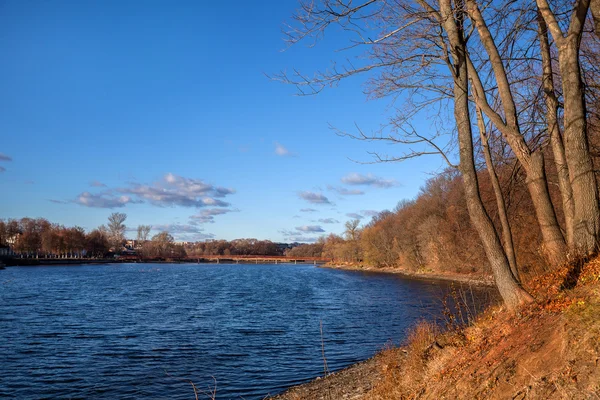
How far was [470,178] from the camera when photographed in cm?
778

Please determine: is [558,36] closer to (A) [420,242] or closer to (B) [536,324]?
(B) [536,324]

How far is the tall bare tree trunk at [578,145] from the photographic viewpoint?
7.13 m

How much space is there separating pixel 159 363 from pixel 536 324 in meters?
14.1

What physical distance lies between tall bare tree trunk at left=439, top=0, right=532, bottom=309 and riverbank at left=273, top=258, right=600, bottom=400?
1.24 feet

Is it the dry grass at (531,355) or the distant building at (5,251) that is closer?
the dry grass at (531,355)

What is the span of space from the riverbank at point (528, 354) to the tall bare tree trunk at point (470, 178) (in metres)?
0.38

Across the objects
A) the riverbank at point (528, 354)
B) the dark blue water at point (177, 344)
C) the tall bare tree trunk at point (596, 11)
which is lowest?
the dark blue water at point (177, 344)

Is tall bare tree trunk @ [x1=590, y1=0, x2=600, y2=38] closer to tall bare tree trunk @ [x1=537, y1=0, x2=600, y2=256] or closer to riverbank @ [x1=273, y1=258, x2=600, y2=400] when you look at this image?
tall bare tree trunk @ [x1=537, y1=0, x2=600, y2=256]

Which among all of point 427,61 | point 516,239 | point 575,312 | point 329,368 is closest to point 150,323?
point 329,368

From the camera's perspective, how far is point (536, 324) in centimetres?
614

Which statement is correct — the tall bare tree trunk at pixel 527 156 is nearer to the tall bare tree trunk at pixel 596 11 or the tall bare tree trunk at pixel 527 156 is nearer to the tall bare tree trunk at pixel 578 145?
the tall bare tree trunk at pixel 578 145

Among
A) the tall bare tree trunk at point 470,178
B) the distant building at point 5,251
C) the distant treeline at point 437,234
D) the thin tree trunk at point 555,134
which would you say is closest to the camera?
the tall bare tree trunk at point 470,178

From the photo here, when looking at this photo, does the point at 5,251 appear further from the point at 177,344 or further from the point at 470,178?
the point at 470,178

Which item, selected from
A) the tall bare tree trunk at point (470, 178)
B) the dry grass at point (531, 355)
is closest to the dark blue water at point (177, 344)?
the dry grass at point (531, 355)
